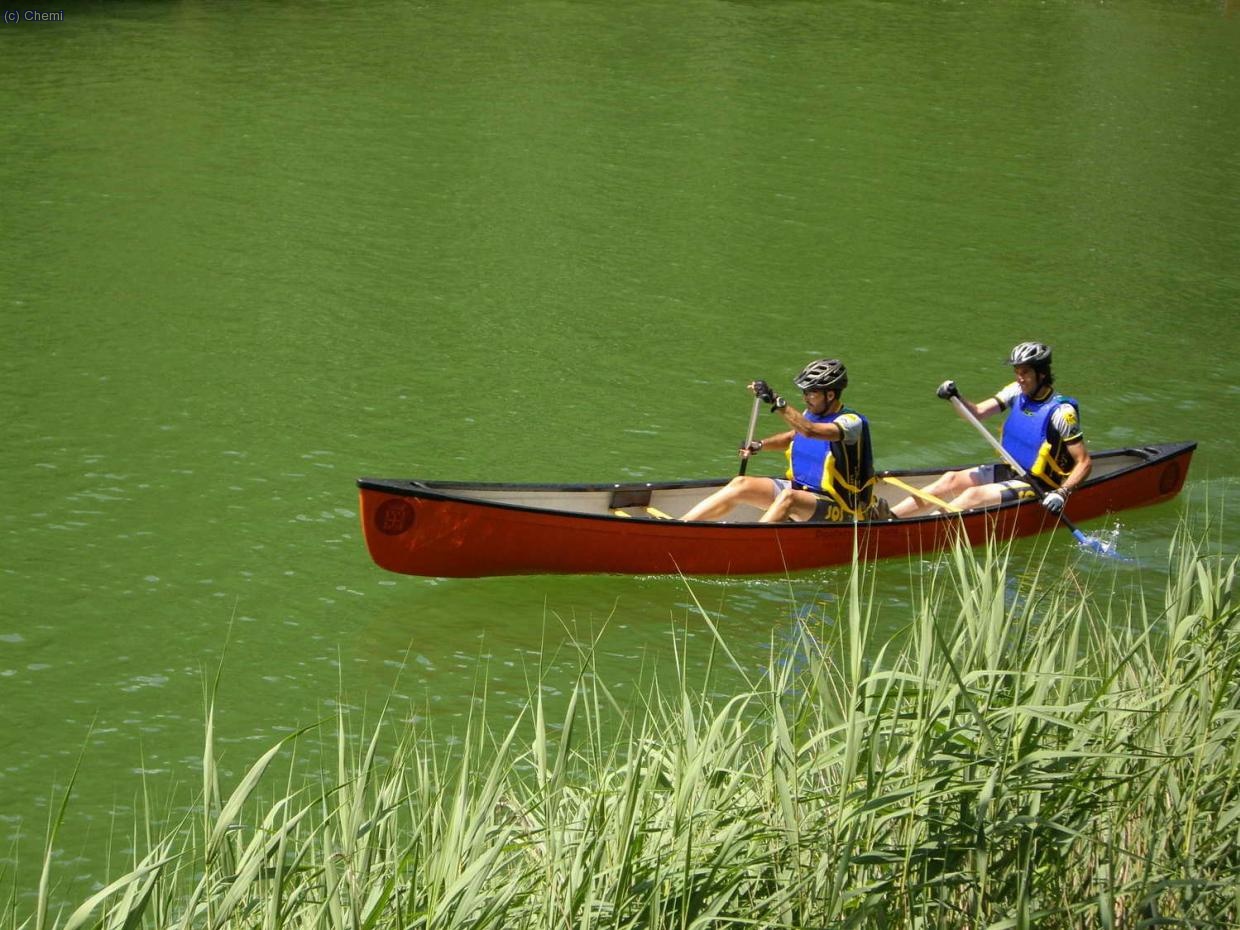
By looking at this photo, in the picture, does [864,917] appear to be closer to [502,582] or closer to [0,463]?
[502,582]

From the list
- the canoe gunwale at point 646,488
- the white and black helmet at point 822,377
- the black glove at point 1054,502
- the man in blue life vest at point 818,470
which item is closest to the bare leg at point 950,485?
the canoe gunwale at point 646,488

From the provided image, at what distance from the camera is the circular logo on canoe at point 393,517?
888 cm

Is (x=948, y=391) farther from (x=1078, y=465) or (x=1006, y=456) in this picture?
(x=1078, y=465)

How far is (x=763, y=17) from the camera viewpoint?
28312 mm

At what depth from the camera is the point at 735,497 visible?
9.95 metres

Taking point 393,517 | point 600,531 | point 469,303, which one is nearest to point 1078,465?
point 600,531

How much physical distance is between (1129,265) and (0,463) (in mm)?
11315

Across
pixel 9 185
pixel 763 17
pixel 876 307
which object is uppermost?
pixel 763 17

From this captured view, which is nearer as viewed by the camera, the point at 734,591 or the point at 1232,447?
the point at 734,591

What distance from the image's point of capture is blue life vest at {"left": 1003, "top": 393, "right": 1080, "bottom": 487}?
1044 cm

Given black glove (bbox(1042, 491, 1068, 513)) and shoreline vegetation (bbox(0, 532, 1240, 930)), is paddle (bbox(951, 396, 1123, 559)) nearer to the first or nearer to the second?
black glove (bbox(1042, 491, 1068, 513))

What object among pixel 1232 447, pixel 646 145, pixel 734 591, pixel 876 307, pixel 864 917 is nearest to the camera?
pixel 864 917

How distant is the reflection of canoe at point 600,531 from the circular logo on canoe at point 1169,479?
0.78 metres

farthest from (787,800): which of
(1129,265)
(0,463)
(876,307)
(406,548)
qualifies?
(1129,265)
